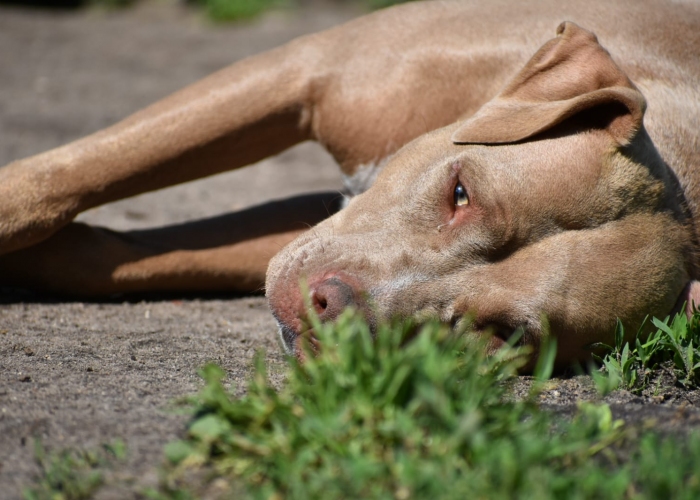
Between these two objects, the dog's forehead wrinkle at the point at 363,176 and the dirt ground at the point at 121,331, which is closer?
the dirt ground at the point at 121,331

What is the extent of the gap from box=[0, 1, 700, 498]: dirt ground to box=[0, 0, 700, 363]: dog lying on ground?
25cm

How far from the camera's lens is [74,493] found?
1996 millimetres

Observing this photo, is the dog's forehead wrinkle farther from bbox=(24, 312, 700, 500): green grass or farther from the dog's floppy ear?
bbox=(24, 312, 700, 500): green grass

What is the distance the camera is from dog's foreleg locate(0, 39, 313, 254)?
3.60 metres

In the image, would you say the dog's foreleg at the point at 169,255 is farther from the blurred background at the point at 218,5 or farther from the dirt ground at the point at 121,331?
the blurred background at the point at 218,5

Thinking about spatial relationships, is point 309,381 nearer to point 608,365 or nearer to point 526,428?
point 526,428

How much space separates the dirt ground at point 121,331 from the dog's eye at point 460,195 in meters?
0.66

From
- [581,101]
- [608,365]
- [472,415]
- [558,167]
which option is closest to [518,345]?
[608,365]

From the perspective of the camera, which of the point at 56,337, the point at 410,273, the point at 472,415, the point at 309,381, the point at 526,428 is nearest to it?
the point at 472,415

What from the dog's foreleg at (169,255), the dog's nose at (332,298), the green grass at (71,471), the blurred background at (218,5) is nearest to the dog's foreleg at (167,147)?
the dog's foreleg at (169,255)

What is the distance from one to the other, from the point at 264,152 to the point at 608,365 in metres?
1.81

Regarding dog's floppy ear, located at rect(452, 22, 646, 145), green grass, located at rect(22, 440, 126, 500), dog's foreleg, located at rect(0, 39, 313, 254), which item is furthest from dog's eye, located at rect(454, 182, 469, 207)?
green grass, located at rect(22, 440, 126, 500)

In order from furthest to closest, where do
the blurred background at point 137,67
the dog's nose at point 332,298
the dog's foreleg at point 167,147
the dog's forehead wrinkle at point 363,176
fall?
the blurred background at point 137,67 < the dog's forehead wrinkle at point 363,176 < the dog's foreleg at point 167,147 < the dog's nose at point 332,298

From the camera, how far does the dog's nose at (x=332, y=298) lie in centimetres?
278
